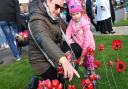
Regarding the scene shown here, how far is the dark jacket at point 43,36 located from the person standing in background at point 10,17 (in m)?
5.54

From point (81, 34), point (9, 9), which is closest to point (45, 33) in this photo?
point (81, 34)

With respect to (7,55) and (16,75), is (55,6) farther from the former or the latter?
(7,55)

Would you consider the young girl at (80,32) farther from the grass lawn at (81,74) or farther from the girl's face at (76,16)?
the grass lawn at (81,74)

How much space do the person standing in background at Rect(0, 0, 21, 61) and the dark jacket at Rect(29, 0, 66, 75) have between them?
5.54 metres

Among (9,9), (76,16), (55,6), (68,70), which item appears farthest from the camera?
(9,9)

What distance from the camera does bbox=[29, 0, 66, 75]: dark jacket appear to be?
3.71m

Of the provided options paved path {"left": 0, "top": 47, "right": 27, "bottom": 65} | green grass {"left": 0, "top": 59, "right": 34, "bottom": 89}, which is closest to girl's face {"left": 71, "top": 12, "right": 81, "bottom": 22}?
green grass {"left": 0, "top": 59, "right": 34, "bottom": 89}

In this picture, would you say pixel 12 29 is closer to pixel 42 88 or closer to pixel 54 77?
pixel 54 77

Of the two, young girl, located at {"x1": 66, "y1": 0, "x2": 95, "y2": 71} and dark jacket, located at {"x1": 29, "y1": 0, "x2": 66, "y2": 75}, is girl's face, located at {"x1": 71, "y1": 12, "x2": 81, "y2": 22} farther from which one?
dark jacket, located at {"x1": 29, "y1": 0, "x2": 66, "y2": 75}

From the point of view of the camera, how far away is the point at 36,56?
4.41 metres

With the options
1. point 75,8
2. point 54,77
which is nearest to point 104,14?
point 75,8

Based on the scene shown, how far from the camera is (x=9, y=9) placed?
10.2 metres

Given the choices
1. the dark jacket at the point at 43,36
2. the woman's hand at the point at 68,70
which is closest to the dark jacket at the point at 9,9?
the dark jacket at the point at 43,36

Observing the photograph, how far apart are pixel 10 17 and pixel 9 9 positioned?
0.22m
